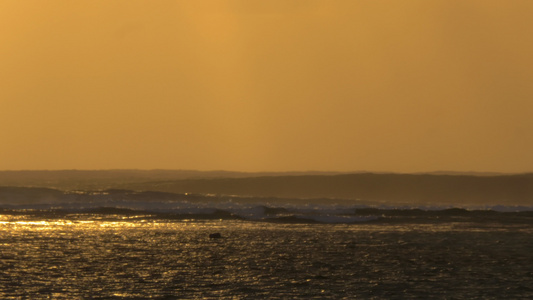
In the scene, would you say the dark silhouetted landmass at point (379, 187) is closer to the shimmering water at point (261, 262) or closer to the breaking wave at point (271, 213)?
the breaking wave at point (271, 213)

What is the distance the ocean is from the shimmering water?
36mm

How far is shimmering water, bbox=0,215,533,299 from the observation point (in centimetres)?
2136

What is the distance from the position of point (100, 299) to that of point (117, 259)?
22.2 ft

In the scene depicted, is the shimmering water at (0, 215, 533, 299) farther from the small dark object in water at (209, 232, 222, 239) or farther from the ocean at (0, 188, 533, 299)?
the small dark object in water at (209, 232, 222, 239)

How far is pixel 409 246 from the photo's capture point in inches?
1253

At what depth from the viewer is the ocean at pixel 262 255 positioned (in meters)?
21.5

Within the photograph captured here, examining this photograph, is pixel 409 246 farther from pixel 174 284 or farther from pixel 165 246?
pixel 174 284

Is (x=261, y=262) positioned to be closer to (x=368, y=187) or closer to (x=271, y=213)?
(x=271, y=213)

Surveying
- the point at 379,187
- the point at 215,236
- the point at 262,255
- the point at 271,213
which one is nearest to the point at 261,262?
the point at 262,255

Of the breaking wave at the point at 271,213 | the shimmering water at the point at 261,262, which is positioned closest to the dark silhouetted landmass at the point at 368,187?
the breaking wave at the point at 271,213

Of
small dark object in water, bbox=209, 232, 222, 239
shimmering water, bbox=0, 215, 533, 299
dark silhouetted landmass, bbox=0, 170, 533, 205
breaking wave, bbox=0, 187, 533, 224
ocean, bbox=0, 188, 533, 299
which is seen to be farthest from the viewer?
dark silhouetted landmass, bbox=0, 170, 533, 205

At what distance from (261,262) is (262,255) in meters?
1.78

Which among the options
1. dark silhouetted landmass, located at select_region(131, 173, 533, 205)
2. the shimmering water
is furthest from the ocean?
dark silhouetted landmass, located at select_region(131, 173, 533, 205)

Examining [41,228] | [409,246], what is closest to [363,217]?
[409,246]
